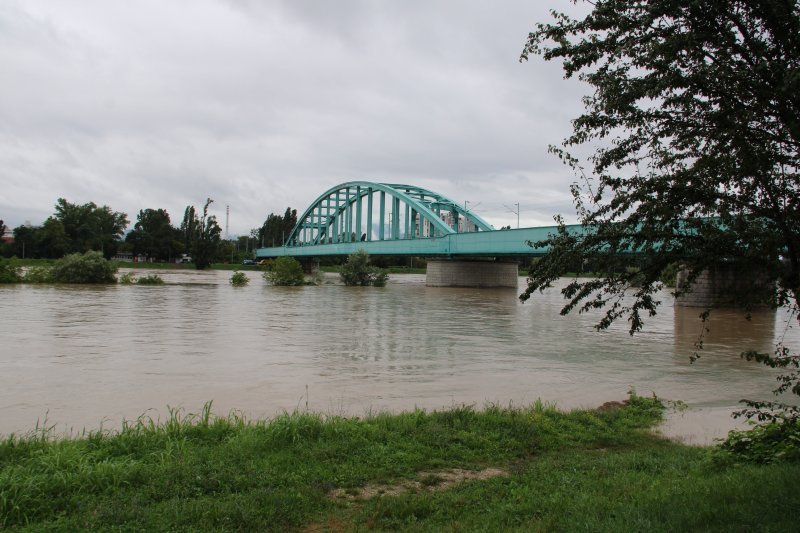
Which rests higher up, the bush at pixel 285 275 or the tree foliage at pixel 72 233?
the tree foliage at pixel 72 233

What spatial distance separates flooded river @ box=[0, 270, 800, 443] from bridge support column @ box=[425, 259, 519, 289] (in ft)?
119

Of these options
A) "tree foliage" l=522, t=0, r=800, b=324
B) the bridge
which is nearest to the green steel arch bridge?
the bridge

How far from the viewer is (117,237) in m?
127

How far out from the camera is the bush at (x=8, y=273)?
40.5 m

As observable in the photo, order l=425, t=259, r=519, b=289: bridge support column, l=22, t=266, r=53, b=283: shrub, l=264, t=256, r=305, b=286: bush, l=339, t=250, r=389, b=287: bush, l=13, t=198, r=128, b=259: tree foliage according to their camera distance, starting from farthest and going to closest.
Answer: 1. l=13, t=198, r=128, b=259: tree foliage
2. l=425, t=259, r=519, b=289: bridge support column
3. l=339, t=250, r=389, b=287: bush
4. l=264, t=256, r=305, b=286: bush
5. l=22, t=266, r=53, b=283: shrub

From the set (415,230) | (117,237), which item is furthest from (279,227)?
(415,230)

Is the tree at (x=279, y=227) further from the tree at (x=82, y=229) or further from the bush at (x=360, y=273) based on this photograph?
the bush at (x=360, y=273)

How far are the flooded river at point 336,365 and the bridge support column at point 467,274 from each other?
1422 inches

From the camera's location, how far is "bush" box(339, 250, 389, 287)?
184ft

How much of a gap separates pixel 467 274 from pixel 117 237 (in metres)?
93.7

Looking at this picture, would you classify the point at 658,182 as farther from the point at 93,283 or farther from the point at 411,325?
the point at 93,283

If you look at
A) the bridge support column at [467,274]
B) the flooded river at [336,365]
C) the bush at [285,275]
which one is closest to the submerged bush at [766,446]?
the flooded river at [336,365]

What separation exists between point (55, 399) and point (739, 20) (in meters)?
9.76

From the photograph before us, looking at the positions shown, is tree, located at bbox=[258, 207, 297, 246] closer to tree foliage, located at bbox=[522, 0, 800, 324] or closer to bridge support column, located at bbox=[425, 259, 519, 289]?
bridge support column, located at bbox=[425, 259, 519, 289]
